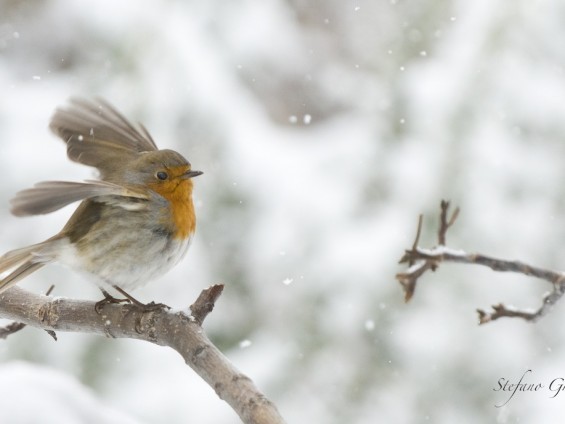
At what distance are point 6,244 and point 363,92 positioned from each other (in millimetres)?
2383

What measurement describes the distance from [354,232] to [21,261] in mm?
2132

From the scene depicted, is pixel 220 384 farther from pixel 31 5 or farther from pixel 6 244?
pixel 31 5

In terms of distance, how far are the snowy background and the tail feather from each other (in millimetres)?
1590

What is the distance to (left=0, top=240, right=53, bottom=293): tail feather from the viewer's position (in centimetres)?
209

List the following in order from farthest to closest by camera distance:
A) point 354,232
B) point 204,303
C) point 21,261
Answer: point 354,232
point 21,261
point 204,303

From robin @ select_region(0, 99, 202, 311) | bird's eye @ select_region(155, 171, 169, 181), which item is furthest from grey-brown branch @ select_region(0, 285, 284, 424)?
bird's eye @ select_region(155, 171, 169, 181)

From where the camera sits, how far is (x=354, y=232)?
13.1 ft

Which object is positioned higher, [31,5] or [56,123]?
[31,5]

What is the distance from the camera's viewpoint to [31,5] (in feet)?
19.1

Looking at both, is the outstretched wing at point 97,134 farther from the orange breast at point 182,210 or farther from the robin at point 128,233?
the orange breast at point 182,210

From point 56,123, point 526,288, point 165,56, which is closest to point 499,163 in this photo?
point 526,288

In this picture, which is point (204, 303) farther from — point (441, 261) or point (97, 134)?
point (97, 134)

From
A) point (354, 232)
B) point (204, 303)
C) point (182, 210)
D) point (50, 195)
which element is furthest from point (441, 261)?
point (354, 232)

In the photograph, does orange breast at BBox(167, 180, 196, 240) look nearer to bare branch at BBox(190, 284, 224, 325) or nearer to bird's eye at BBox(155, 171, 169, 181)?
bird's eye at BBox(155, 171, 169, 181)
